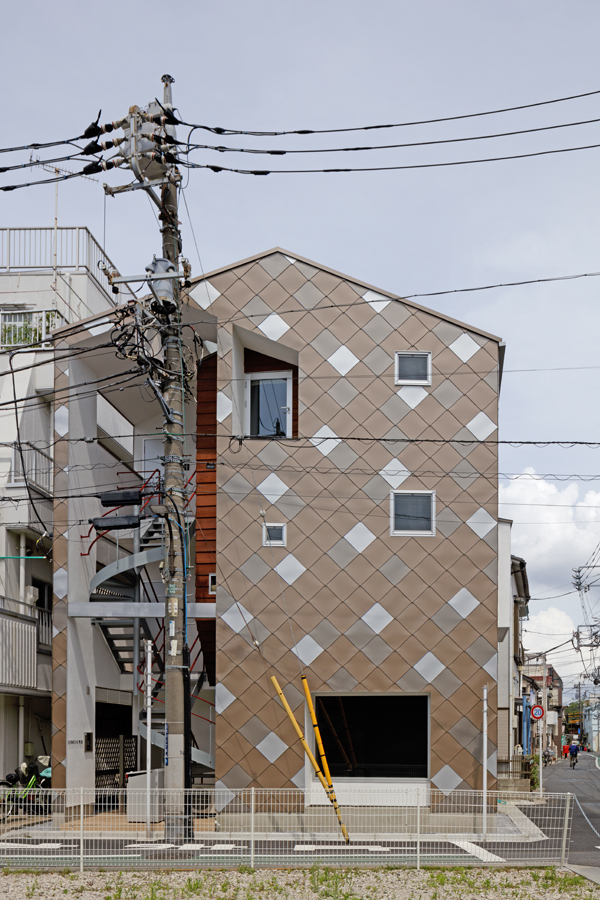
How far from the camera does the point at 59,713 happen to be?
21.0 meters

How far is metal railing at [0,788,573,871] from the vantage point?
14320mm

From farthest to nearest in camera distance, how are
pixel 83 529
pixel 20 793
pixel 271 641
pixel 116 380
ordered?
1. pixel 116 380
2. pixel 83 529
3. pixel 271 641
4. pixel 20 793

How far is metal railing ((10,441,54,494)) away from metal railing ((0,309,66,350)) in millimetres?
3918

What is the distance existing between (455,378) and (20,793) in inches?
477

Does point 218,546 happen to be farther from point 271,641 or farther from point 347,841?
point 347,841

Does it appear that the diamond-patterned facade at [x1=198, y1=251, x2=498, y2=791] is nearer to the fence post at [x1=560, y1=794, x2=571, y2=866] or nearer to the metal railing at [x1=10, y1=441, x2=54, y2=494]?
the fence post at [x1=560, y1=794, x2=571, y2=866]

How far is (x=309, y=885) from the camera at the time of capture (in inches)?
490

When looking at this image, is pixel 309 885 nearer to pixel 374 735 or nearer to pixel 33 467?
pixel 374 735

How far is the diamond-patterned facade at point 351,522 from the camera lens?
19.8 meters

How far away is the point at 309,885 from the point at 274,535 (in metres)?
9.11

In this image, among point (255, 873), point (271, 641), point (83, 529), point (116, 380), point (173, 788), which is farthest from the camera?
point (116, 380)

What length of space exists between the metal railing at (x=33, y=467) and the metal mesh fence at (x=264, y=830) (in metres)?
9.87

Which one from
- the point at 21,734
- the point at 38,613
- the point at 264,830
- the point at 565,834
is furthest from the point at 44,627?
the point at 565,834

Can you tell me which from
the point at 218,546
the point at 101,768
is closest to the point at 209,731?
the point at 101,768
